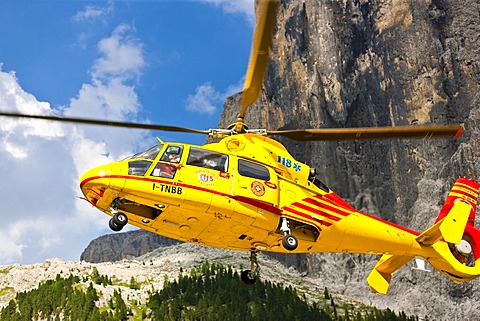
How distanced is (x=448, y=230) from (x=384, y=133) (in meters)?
6.81

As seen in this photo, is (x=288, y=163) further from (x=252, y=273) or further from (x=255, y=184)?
(x=252, y=273)

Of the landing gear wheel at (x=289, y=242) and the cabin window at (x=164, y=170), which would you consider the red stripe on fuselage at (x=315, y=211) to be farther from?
the cabin window at (x=164, y=170)

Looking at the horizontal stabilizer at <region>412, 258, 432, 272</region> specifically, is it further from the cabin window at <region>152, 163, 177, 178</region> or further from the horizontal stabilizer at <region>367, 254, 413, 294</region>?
the cabin window at <region>152, 163, 177, 178</region>

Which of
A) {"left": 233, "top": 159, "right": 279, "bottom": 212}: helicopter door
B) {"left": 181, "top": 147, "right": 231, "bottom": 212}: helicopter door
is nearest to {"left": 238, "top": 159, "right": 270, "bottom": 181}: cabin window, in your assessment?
{"left": 233, "top": 159, "right": 279, "bottom": 212}: helicopter door

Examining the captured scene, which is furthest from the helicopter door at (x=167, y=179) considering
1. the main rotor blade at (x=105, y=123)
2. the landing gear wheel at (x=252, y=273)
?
the landing gear wheel at (x=252, y=273)

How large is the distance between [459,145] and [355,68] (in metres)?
27.6

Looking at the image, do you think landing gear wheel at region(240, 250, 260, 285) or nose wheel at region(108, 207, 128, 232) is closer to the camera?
nose wheel at region(108, 207, 128, 232)

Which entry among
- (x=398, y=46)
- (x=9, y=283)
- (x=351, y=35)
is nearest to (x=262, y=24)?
(x=398, y=46)

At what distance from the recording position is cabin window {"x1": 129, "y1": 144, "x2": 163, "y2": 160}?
19323 millimetres

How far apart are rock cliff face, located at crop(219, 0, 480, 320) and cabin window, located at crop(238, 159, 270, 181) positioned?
6589 centimetres

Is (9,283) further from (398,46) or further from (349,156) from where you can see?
(398,46)

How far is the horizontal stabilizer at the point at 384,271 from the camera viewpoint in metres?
25.0

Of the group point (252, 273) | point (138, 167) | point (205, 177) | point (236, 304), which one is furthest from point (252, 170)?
point (236, 304)

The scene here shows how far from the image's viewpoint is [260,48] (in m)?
16.9
